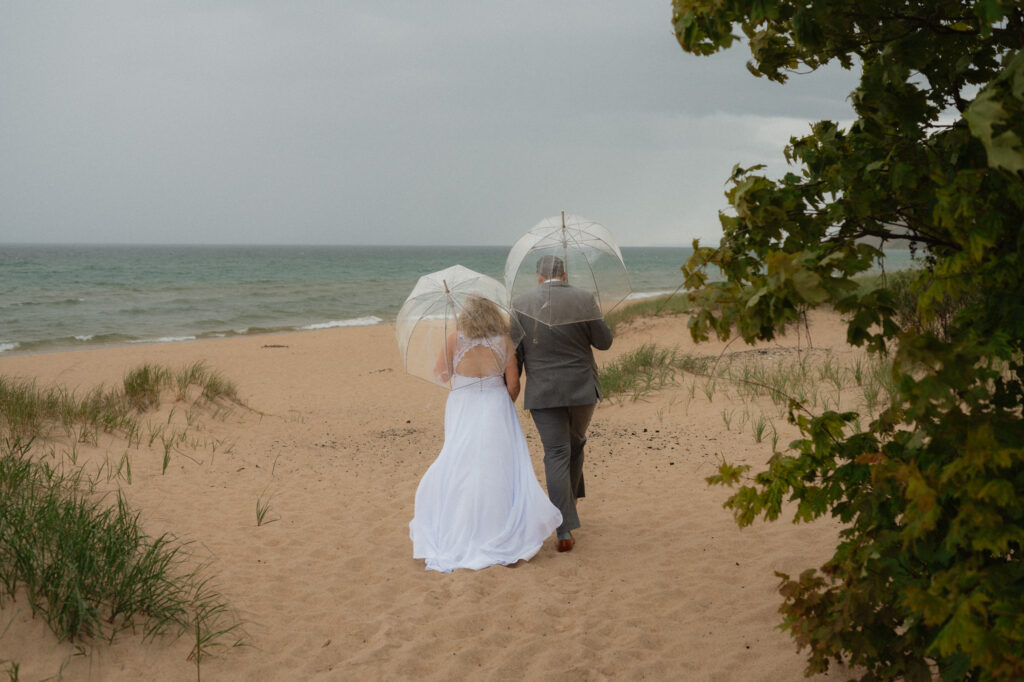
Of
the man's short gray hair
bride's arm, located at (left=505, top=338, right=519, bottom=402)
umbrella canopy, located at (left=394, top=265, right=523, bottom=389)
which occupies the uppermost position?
the man's short gray hair

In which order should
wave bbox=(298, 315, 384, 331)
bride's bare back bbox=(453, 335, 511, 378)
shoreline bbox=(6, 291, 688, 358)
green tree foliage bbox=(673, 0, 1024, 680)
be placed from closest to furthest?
1. green tree foliage bbox=(673, 0, 1024, 680)
2. bride's bare back bbox=(453, 335, 511, 378)
3. shoreline bbox=(6, 291, 688, 358)
4. wave bbox=(298, 315, 384, 331)

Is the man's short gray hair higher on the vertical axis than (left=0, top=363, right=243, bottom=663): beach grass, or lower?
higher

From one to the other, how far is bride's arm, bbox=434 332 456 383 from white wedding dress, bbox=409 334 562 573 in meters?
0.05

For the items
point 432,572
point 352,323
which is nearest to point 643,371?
point 432,572

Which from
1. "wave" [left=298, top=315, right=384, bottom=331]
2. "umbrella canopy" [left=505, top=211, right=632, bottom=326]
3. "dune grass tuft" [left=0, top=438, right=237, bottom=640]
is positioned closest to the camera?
"dune grass tuft" [left=0, top=438, right=237, bottom=640]

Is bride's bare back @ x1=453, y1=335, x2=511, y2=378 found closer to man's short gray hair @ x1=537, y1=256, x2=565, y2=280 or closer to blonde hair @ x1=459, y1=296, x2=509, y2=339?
blonde hair @ x1=459, y1=296, x2=509, y2=339

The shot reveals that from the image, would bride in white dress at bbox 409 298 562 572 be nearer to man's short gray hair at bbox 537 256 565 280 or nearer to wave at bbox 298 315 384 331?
man's short gray hair at bbox 537 256 565 280

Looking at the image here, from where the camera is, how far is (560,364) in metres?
5.46

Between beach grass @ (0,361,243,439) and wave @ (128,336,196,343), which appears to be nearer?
beach grass @ (0,361,243,439)

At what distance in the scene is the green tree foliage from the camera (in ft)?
6.72

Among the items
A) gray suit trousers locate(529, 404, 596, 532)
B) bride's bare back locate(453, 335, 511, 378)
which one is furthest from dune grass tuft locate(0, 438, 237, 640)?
gray suit trousers locate(529, 404, 596, 532)

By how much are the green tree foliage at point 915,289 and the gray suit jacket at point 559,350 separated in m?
2.53

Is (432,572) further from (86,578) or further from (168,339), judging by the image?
(168,339)

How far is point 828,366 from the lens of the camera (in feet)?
33.4
